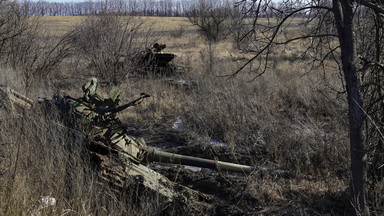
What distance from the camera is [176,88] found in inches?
455

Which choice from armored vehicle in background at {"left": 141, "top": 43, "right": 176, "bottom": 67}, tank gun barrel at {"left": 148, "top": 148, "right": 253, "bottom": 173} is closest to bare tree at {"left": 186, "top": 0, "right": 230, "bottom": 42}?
armored vehicle in background at {"left": 141, "top": 43, "right": 176, "bottom": 67}

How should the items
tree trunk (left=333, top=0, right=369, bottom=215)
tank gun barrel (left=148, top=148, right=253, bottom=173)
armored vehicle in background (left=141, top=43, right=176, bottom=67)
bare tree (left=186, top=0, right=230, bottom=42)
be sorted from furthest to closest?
bare tree (left=186, top=0, right=230, bottom=42), armored vehicle in background (left=141, top=43, right=176, bottom=67), tank gun barrel (left=148, top=148, right=253, bottom=173), tree trunk (left=333, top=0, right=369, bottom=215)

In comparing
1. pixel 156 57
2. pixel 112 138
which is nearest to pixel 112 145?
pixel 112 138

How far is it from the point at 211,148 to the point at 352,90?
3.70m

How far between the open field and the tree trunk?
461mm

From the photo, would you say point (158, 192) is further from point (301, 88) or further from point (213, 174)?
point (301, 88)

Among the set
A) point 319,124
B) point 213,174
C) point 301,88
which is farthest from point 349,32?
point 301,88

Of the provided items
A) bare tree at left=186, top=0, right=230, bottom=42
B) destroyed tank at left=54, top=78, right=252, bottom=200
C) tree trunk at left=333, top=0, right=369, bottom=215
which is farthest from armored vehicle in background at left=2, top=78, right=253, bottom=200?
bare tree at left=186, top=0, right=230, bottom=42

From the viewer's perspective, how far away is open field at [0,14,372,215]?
3607 millimetres

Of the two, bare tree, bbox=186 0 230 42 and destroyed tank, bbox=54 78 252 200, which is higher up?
bare tree, bbox=186 0 230 42

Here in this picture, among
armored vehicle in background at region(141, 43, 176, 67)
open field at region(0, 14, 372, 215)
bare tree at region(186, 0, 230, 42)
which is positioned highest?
bare tree at region(186, 0, 230, 42)

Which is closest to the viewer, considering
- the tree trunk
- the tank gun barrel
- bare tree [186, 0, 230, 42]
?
the tree trunk

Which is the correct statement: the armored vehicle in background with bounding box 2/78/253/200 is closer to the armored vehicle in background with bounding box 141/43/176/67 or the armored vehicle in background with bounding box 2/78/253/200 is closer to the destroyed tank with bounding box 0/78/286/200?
the destroyed tank with bounding box 0/78/286/200

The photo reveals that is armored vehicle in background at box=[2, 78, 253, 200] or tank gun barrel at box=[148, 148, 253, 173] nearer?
armored vehicle in background at box=[2, 78, 253, 200]
